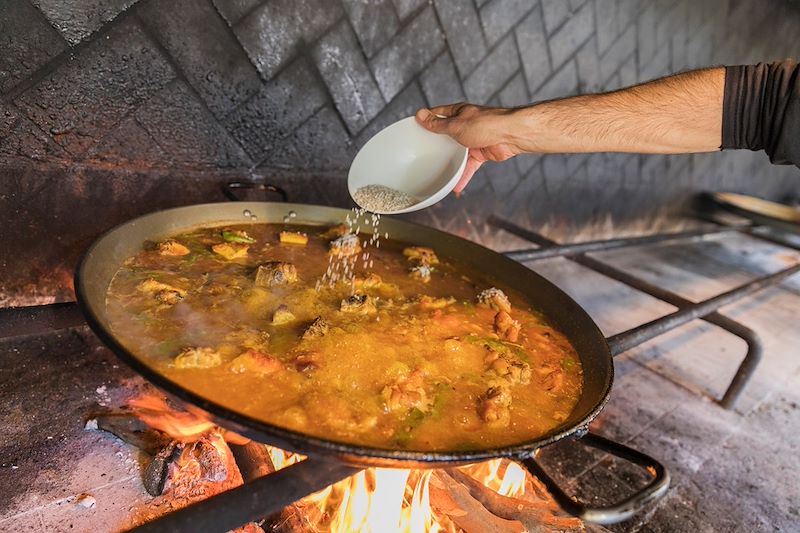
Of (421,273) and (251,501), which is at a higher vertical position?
(251,501)

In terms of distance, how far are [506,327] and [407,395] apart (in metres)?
0.67

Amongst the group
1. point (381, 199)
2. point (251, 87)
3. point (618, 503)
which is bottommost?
point (618, 503)

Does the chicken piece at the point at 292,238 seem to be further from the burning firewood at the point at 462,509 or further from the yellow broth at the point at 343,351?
the burning firewood at the point at 462,509

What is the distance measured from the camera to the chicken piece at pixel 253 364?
1.61 metres

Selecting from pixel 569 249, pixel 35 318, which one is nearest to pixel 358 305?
pixel 35 318

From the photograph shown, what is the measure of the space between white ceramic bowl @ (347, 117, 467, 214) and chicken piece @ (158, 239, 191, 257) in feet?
2.57

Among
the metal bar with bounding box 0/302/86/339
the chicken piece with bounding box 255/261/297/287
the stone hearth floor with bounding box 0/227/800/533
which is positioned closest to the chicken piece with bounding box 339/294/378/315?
the chicken piece with bounding box 255/261/297/287

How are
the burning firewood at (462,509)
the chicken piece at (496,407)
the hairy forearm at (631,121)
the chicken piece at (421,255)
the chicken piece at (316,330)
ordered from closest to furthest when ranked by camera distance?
the chicken piece at (496,407)
the chicken piece at (316,330)
the burning firewood at (462,509)
the hairy forearm at (631,121)
the chicken piece at (421,255)

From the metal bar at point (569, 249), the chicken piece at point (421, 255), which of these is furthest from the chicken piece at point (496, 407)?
the metal bar at point (569, 249)

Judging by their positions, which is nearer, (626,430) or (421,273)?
(421,273)

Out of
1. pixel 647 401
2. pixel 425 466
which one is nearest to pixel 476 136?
pixel 425 466

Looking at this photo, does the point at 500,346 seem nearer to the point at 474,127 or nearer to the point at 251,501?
the point at 474,127

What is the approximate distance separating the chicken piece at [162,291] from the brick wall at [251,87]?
1.08m

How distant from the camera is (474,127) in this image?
89.6 inches
